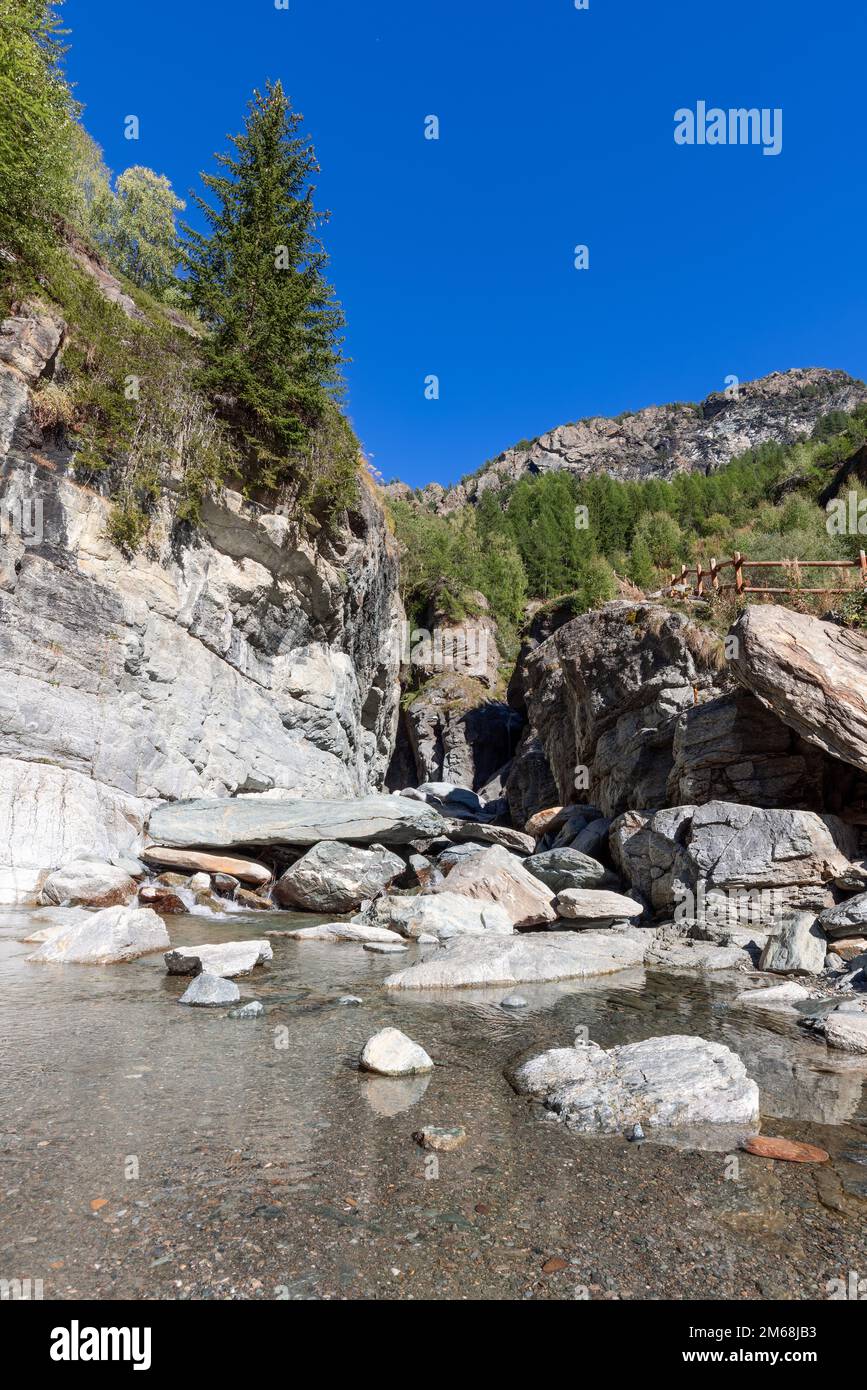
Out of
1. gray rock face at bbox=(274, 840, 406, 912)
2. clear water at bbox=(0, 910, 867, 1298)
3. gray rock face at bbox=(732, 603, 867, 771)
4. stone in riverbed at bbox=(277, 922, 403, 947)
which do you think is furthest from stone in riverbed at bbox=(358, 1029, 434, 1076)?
gray rock face at bbox=(732, 603, 867, 771)

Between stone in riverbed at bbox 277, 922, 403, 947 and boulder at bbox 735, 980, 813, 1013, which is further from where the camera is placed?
stone in riverbed at bbox 277, 922, 403, 947

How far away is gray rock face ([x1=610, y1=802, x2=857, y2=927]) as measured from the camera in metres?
14.1

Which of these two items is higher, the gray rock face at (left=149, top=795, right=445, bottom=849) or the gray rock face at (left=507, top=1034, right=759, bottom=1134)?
the gray rock face at (left=149, top=795, right=445, bottom=849)

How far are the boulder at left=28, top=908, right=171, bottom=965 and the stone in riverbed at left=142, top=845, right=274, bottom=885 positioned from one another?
5926 millimetres

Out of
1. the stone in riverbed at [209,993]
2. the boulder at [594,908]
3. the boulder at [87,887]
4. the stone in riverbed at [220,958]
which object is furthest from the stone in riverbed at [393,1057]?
the boulder at [594,908]

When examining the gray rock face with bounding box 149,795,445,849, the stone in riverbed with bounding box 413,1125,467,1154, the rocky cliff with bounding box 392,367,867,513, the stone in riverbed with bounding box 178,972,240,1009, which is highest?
the rocky cliff with bounding box 392,367,867,513

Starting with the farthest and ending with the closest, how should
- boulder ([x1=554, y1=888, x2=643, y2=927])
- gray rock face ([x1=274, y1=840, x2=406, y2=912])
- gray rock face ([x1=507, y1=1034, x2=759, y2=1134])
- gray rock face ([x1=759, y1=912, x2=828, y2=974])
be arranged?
gray rock face ([x1=274, y1=840, x2=406, y2=912])
boulder ([x1=554, y1=888, x2=643, y2=927])
gray rock face ([x1=759, y1=912, x2=828, y2=974])
gray rock face ([x1=507, y1=1034, x2=759, y2=1134])

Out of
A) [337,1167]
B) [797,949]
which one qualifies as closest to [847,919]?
[797,949]

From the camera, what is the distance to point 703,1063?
18.5ft

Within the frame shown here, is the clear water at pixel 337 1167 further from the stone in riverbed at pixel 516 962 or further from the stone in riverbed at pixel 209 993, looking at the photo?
the stone in riverbed at pixel 516 962

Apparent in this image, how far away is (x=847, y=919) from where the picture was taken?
39.3ft

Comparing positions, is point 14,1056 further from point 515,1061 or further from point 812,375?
point 812,375

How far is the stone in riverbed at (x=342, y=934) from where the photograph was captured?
12.8 metres

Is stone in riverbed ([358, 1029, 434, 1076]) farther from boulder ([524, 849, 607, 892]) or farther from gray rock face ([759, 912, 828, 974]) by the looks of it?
boulder ([524, 849, 607, 892])
